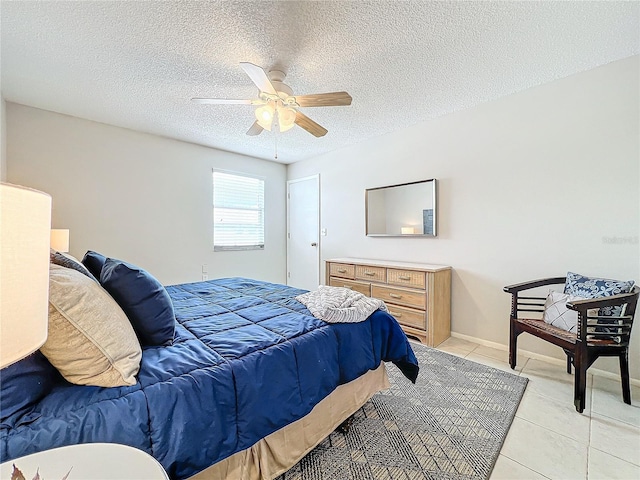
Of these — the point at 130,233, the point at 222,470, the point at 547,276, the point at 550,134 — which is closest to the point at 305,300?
the point at 222,470

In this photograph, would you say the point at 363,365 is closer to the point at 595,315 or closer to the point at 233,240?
the point at 595,315

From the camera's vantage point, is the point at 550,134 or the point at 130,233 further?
the point at 130,233

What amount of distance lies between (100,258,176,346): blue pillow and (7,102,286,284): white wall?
263cm

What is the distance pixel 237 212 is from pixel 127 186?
5.01ft

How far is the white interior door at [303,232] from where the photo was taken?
185 inches

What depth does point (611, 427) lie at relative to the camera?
1.64 m

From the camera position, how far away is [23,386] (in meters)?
0.80

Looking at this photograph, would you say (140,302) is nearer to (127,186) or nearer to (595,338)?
(595,338)

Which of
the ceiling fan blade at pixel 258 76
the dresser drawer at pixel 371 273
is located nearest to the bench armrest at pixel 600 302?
the dresser drawer at pixel 371 273

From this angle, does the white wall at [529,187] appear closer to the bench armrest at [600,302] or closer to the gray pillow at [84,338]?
the bench armrest at [600,302]

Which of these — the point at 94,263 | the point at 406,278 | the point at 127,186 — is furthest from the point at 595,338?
the point at 127,186

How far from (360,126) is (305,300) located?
2426 millimetres

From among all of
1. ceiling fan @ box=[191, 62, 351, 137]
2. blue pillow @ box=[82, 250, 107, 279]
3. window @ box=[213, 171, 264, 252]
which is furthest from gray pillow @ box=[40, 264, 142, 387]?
window @ box=[213, 171, 264, 252]

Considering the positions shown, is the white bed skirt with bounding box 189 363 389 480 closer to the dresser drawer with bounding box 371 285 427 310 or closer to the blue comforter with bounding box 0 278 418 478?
the blue comforter with bounding box 0 278 418 478
